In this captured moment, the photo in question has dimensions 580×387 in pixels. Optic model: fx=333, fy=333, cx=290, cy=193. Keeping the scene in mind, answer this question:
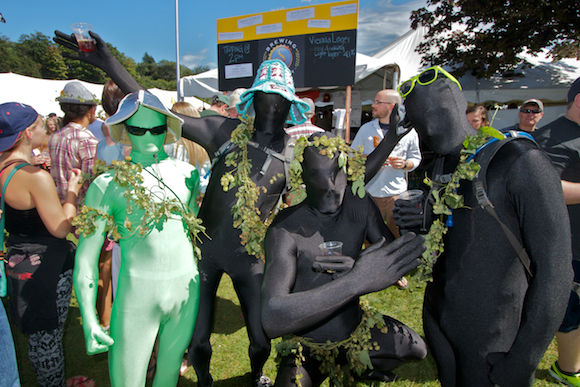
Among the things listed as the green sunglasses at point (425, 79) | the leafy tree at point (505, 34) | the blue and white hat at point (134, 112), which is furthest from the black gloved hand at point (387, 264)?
the leafy tree at point (505, 34)

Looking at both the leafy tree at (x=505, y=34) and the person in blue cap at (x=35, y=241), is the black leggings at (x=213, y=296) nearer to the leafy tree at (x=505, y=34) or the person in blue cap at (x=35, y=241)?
the person in blue cap at (x=35, y=241)

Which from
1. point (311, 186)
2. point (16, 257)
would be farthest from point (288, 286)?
point (16, 257)

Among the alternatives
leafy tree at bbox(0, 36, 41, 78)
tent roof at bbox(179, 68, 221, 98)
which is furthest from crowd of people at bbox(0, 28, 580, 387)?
leafy tree at bbox(0, 36, 41, 78)

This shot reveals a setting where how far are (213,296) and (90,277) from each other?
825 mm

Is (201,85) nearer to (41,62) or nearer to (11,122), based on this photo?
(11,122)

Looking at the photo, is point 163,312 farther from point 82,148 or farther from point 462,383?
point 82,148

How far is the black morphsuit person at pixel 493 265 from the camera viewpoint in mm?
1253

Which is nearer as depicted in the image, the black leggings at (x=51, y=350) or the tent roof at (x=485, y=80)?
the black leggings at (x=51, y=350)

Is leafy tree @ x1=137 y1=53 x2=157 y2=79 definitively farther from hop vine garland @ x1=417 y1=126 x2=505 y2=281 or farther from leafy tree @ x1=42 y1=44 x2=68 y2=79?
hop vine garland @ x1=417 y1=126 x2=505 y2=281

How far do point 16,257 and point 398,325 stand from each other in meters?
2.62

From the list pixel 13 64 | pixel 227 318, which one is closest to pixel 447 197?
pixel 227 318

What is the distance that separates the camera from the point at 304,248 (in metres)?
1.71

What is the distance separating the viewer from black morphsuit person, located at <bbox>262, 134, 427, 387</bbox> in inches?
55.4

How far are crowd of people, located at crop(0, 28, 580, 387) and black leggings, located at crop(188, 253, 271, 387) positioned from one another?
0.01 meters
